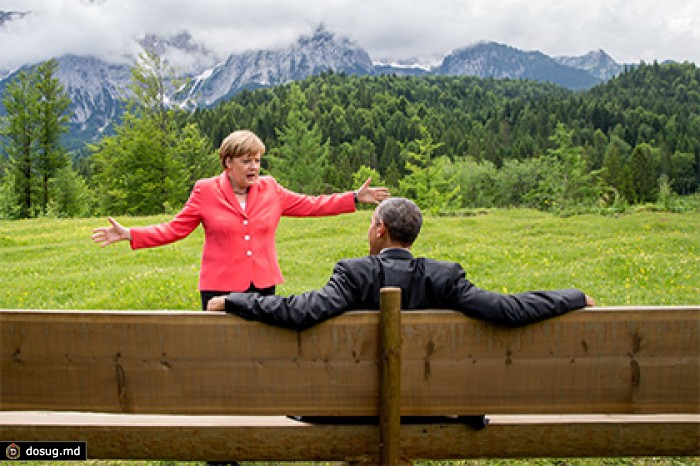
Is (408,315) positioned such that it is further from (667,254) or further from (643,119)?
(643,119)

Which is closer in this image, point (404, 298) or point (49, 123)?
point (404, 298)

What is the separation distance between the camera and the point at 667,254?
49.7ft

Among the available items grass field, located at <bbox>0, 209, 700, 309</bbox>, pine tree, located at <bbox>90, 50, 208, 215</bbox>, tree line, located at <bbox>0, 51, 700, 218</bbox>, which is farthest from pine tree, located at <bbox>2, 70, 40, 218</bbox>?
grass field, located at <bbox>0, 209, 700, 309</bbox>

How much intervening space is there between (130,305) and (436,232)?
1215 cm

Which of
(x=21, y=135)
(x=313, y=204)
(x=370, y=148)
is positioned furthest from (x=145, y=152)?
(x=370, y=148)

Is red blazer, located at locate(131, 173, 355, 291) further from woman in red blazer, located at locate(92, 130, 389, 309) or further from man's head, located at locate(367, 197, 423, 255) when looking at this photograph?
man's head, located at locate(367, 197, 423, 255)

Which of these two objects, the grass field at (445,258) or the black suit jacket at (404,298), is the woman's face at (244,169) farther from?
the grass field at (445,258)

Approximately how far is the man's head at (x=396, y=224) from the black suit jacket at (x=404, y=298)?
0.69 ft

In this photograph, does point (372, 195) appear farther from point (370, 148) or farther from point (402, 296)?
point (370, 148)

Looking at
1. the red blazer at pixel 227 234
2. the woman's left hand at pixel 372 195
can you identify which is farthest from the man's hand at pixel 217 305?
the woman's left hand at pixel 372 195

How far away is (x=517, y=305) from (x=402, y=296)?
0.63 m

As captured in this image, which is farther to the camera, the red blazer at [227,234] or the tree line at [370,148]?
the tree line at [370,148]

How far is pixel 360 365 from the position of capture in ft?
9.97

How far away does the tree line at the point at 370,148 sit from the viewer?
45.4m
